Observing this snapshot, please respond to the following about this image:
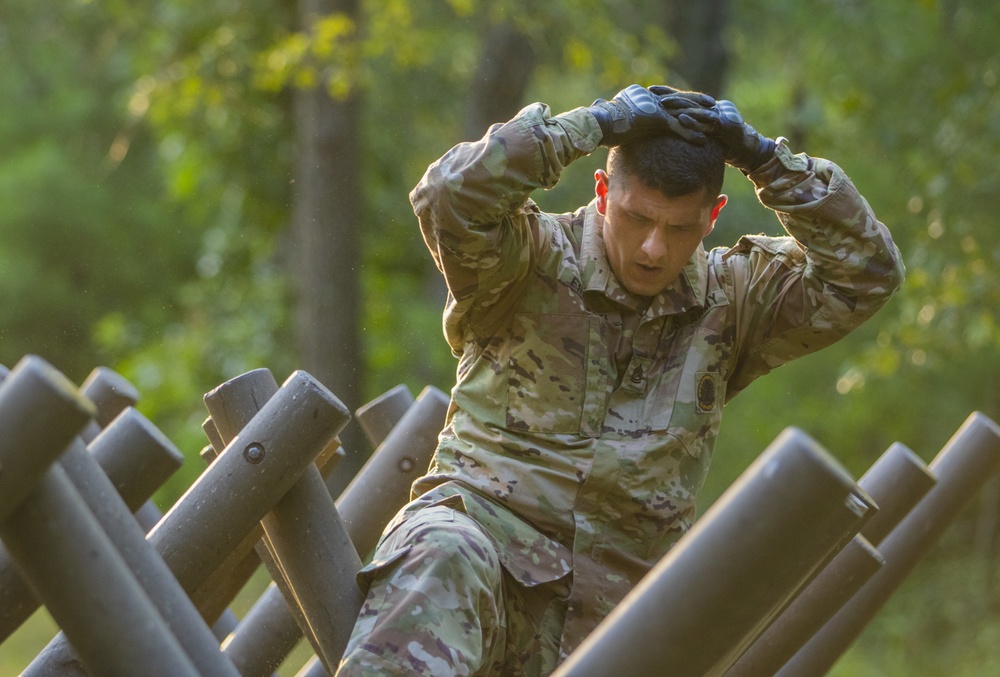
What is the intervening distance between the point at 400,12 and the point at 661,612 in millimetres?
9535

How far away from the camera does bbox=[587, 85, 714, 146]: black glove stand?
2.96 m

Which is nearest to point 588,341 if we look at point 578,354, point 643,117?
point 578,354

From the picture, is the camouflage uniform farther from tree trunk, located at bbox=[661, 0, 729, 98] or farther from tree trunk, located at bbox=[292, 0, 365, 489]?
tree trunk, located at bbox=[292, 0, 365, 489]

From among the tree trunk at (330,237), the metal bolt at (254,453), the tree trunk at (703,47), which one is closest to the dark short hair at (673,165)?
the metal bolt at (254,453)

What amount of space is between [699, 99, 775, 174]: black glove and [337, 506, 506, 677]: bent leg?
1123 mm

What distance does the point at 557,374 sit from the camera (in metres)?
2.98

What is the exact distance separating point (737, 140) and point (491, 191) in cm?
64

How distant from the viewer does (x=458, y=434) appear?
3002 millimetres

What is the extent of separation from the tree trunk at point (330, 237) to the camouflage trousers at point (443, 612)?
7488 mm

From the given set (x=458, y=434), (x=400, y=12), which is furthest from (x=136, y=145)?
(x=458, y=434)

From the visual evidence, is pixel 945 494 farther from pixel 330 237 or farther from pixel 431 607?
pixel 330 237

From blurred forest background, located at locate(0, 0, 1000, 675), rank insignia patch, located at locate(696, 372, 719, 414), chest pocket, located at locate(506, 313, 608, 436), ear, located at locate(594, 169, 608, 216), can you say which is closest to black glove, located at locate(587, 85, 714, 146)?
ear, located at locate(594, 169, 608, 216)

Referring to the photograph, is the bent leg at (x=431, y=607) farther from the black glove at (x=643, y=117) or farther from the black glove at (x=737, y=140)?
the black glove at (x=737, y=140)

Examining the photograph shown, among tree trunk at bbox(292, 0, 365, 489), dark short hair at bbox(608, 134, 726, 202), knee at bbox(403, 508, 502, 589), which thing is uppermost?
dark short hair at bbox(608, 134, 726, 202)
